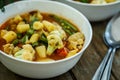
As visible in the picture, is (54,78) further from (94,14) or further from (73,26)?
(94,14)

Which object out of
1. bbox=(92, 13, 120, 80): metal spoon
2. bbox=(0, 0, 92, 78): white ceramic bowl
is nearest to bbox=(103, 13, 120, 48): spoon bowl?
bbox=(92, 13, 120, 80): metal spoon

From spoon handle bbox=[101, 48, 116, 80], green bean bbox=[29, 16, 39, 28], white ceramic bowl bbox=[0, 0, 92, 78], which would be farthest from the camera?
green bean bbox=[29, 16, 39, 28]

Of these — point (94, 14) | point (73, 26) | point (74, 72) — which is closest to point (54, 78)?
point (74, 72)

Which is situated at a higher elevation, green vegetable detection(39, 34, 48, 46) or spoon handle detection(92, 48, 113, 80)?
green vegetable detection(39, 34, 48, 46)

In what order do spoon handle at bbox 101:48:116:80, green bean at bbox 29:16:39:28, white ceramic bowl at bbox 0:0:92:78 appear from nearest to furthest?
white ceramic bowl at bbox 0:0:92:78 → spoon handle at bbox 101:48:116:80 → green bean at bbox 29:16:39:28

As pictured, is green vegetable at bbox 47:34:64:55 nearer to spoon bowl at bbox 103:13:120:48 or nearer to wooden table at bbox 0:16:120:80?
wooden table at bbox 0:16:120:80

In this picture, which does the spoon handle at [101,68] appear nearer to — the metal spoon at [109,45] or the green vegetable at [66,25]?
the metal spoon at [109,45]
